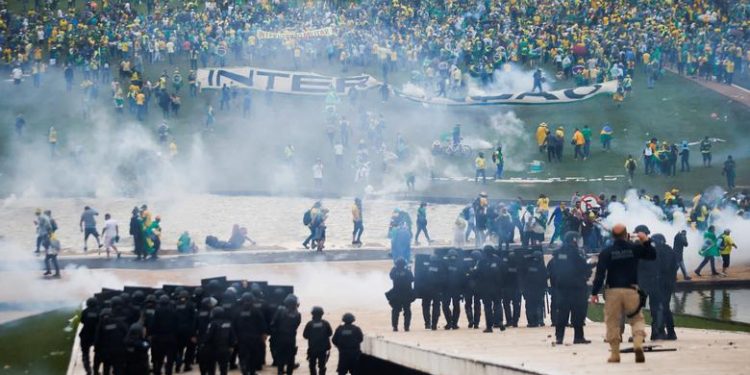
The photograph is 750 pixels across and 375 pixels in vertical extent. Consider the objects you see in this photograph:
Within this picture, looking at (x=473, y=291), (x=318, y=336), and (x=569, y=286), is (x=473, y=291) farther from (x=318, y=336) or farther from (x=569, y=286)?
(x=569, y=286)

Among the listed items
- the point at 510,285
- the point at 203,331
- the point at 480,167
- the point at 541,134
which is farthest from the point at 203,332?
the point at 541,134

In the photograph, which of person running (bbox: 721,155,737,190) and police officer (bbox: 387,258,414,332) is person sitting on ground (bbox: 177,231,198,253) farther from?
person running (bbox: 721,155,737,190)

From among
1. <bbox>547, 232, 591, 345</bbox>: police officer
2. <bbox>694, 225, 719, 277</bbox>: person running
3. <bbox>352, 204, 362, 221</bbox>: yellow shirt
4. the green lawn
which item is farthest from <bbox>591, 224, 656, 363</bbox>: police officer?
<bbox>352, 204, 362, 221</bbox>: yellow shirt

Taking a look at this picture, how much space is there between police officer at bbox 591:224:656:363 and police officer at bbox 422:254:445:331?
8.04 meters

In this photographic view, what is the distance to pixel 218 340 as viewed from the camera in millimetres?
20578

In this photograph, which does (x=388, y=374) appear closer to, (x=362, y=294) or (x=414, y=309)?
(x=414, y=309)

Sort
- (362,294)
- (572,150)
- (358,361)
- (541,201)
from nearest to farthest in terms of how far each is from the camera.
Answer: (358,361) < (362,294) < (541,201) < (572,150)

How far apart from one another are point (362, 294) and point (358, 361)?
11.2m

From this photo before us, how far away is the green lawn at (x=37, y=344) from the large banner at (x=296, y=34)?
1122 inches

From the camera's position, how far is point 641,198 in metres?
39.9

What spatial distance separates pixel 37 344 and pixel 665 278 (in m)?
12.7

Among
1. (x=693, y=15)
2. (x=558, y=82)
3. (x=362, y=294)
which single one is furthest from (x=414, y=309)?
(x=693, y=15)

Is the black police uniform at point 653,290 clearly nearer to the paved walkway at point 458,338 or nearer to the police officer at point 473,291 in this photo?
the paved walkway at point 458,338

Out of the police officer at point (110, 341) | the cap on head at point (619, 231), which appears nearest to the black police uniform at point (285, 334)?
the police officer at point (110, 341)
